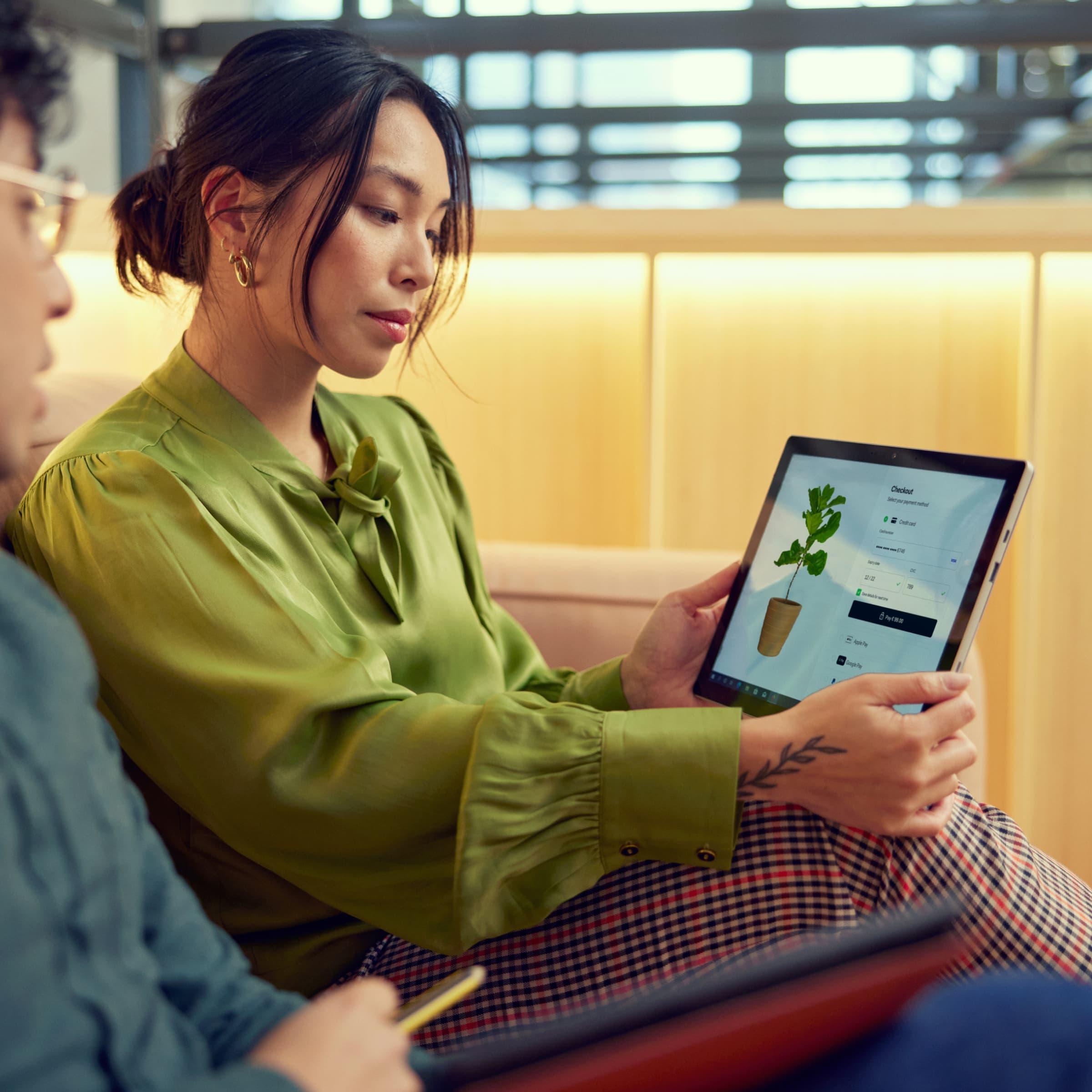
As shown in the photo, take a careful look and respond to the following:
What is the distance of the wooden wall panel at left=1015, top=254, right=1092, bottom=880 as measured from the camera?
166 centimetres

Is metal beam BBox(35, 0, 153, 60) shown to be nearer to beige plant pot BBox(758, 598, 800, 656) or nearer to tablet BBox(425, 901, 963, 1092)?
beige plant pot BBox(758, 598, 800, 656)

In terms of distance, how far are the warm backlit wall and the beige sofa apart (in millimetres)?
410

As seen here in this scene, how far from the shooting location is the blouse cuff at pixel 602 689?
1090mm

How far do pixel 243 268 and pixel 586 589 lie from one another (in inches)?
22.7

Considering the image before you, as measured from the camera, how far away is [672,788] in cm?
76

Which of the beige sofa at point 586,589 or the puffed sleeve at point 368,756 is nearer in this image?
the puffed sleeve at point 368,756

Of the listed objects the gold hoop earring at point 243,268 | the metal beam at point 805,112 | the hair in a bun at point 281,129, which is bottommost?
the gold hoop earring at point 243,268

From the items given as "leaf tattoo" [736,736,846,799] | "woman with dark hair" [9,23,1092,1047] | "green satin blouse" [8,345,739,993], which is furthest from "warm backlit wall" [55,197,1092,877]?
"leaf tattoo" [736,736,846,799]

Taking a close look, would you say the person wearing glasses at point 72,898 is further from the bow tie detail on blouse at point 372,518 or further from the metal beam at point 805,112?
the metal beam at point 805,112

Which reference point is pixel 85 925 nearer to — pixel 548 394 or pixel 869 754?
pixel 869 754

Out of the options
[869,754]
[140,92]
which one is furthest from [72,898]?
[140,92]

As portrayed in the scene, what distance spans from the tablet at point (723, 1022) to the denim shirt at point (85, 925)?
0.33ft

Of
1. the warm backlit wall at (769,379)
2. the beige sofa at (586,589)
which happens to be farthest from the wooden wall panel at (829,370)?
the beige sofa at (586,589)

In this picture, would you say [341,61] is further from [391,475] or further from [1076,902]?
[1076,902]
